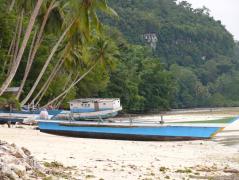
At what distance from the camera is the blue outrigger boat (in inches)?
1064

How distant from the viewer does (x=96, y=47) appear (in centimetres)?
4866

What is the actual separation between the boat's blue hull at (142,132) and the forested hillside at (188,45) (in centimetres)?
7790

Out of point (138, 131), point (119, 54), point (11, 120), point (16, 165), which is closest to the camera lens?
point (16, 165)

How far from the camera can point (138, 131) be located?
27.0 metres

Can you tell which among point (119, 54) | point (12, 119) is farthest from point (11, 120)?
point (119, 54)

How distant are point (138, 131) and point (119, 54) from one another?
3341cm

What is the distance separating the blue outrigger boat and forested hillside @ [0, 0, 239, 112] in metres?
5.32

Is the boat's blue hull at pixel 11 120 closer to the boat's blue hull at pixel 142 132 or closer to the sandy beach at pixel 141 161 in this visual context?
the boat's blue hull at pixel 142 132

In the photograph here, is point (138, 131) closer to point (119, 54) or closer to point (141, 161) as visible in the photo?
point (141, 161)

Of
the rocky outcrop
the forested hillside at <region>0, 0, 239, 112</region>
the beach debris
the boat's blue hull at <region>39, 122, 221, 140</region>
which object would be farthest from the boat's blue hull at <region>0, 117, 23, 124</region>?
the rocky outcrop

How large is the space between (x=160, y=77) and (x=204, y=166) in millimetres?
68768

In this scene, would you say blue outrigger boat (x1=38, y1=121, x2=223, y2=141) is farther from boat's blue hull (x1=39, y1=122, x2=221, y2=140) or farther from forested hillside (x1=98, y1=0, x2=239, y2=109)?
forested hillside (x1=98, y1=0, x2=239, y2=109)

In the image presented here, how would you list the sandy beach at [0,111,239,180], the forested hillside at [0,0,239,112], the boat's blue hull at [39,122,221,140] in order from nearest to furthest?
1. the sandy beach at [0,111,239,180]
2. the boat's blue hull at [39,122,221,140]
3. the forested hillside at [0,0,239,112]

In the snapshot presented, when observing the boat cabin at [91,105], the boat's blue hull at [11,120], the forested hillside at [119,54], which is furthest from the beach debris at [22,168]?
the boat cabin at [91,105]
